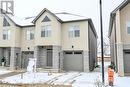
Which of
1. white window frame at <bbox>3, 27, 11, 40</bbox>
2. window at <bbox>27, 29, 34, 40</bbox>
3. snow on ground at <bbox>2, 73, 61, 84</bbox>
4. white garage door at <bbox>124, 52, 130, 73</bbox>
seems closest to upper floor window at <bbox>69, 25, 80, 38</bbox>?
window at <bbox>27, 29, 34, 40</bbox>

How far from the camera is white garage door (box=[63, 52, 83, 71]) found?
2512 centimetres

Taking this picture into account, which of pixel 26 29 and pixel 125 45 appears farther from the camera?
pixel 26 29

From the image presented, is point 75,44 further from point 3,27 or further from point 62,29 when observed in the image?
point 3,27

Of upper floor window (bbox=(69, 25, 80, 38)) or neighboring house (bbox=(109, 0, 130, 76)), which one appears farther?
upper floor window (bbox=(69, 25, 80, 38))

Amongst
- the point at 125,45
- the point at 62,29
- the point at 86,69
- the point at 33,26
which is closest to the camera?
the point at 125,45

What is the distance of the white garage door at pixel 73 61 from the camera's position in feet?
82.4

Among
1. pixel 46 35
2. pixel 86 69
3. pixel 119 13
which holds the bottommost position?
pixel 86 69

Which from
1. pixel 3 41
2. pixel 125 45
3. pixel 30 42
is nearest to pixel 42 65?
pixel 30 42

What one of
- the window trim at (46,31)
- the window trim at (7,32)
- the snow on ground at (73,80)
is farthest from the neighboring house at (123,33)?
the window trim at (7,32)

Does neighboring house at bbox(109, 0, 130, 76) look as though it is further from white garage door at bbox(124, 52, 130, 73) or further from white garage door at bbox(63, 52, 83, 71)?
white garage door at bbox(63, 52, 83, 71)

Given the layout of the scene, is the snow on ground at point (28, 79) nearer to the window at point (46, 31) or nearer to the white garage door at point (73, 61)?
the white garage door at point (73, 61)

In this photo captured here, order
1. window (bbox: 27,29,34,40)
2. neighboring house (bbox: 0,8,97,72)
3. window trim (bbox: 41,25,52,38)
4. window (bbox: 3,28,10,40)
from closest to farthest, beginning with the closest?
neighboring house (bbox: 0,8,97,72)
window trim (bbox: 41,25,52,38)
window (bbox: 27,29,34,40)
window (bbox: 3,28,10,40)

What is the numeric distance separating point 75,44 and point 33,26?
8015mm

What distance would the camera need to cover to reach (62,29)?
26.2 metres
